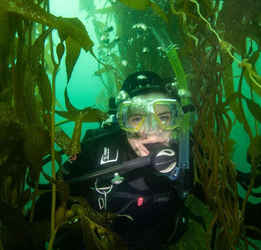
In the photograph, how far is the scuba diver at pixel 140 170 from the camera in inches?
97.0

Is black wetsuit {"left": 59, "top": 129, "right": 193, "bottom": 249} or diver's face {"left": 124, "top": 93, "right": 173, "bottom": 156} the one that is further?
diver's face {"left": 124, "top": 93, "right": 173, "bottom": 156}

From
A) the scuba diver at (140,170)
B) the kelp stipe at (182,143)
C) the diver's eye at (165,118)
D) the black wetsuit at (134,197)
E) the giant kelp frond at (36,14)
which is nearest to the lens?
the giant kelp frond at (36,14)

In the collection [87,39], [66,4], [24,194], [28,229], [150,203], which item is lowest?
[150,203]

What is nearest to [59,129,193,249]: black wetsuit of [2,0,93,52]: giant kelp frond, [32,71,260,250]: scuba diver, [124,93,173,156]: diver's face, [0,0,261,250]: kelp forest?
[32,71,260,250]: scuba diver

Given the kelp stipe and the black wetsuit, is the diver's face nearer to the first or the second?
the black wetsuit

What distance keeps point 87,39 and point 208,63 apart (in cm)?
130

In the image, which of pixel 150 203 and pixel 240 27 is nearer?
pixel 240 27

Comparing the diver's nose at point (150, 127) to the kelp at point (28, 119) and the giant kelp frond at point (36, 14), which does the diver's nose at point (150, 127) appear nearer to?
the kelp at point (28, 119)

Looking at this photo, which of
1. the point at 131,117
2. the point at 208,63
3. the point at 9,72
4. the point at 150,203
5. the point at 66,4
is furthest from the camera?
the point at 66,4

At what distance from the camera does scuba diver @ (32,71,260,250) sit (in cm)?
246

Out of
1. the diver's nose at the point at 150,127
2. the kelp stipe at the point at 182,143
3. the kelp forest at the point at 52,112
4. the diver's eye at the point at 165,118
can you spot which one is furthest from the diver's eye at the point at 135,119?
the kelp forest at the point at 52,112

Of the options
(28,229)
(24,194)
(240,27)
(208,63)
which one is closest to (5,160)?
(24,194)

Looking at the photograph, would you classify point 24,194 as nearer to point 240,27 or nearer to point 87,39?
point 87,39

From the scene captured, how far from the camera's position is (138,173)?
288 centimetres
